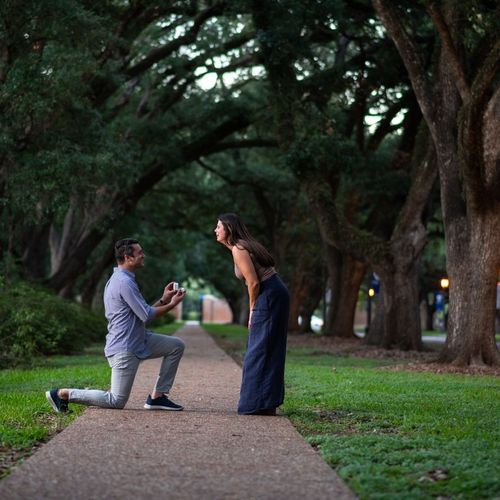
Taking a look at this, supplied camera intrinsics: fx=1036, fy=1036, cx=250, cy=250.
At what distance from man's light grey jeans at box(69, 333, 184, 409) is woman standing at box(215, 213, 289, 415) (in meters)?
0.76

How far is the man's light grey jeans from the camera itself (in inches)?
377

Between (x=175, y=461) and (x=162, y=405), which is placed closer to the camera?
(x=175, y=461)

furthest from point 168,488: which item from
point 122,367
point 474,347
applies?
point 474,347

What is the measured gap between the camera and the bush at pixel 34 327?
56.2ft

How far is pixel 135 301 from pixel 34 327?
31.2 feet

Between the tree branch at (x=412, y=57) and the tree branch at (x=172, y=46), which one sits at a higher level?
the tree branch at (x=172, y=46)

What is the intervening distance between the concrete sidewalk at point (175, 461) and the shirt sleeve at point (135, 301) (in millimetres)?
903

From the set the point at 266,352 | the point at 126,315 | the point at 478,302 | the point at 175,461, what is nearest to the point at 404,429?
the point at 266,352

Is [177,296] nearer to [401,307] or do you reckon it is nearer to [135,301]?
[135,301]

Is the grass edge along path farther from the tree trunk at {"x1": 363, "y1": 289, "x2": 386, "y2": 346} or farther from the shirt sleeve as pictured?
the tree trunk at {"x1": 363, "y1": 289, "x2": 386, "y2": 346}

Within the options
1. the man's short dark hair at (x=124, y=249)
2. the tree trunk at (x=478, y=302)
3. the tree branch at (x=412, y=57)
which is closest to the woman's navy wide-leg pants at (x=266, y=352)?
the man's short dark hair at (x=124, y=249)

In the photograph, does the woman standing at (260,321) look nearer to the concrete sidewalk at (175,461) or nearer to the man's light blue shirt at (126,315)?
the concrete sidewalk at (175,461)

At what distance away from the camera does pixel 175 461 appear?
22.2 feet

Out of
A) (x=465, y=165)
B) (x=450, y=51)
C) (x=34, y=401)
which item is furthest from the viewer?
(x=450, y=51)
